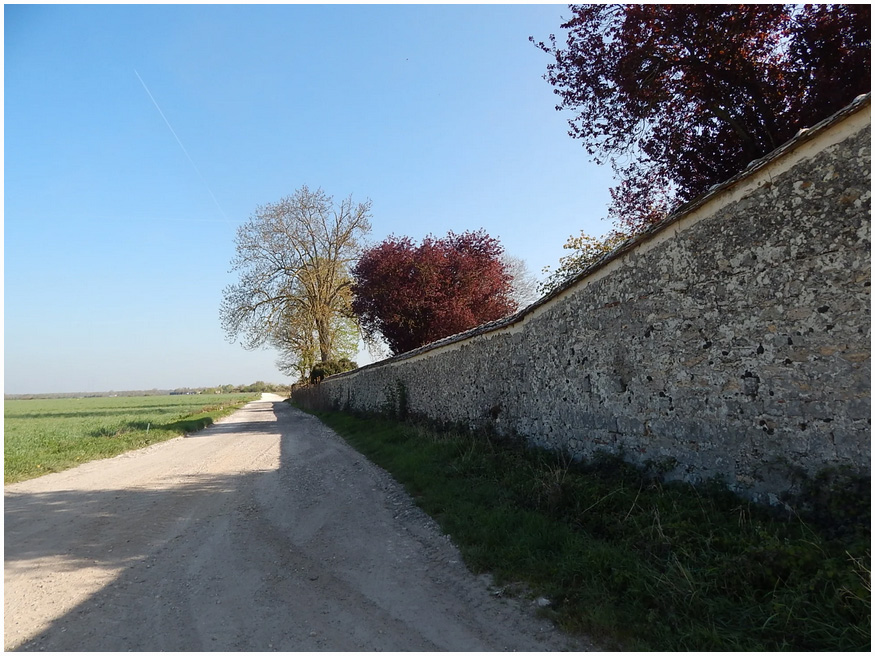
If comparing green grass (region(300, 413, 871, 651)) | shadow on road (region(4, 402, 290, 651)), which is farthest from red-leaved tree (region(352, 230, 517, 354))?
green grass (region(300, 413, 871, 651))

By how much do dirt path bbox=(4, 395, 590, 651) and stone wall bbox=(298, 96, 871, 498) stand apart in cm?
243

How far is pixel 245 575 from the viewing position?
4277 millimetres

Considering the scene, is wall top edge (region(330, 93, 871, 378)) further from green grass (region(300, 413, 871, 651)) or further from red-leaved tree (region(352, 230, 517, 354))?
red-leaved tree (region(352, 230, 517, 354))

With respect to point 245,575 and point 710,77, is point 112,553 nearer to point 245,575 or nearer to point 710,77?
point 245,575

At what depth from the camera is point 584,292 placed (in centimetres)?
677

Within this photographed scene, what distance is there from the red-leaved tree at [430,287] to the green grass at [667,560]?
43.4 feet

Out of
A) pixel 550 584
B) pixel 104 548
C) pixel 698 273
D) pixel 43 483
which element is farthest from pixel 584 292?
pixel 43 483

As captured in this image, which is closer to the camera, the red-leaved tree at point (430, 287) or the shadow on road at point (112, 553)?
the shadow on road at point (112, 553)

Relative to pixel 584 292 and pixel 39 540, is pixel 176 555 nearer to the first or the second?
pixel 39 540

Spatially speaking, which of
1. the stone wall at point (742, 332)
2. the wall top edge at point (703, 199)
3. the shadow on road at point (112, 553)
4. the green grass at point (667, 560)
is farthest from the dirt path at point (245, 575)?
the wall top edge at point (703, 199)

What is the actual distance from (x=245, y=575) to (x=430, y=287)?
1518 cm

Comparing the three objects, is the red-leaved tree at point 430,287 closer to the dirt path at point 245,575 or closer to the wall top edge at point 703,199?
the wall top edge at point 703,199

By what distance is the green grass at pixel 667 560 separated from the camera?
288 centimetres

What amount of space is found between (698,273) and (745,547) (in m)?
2.52
